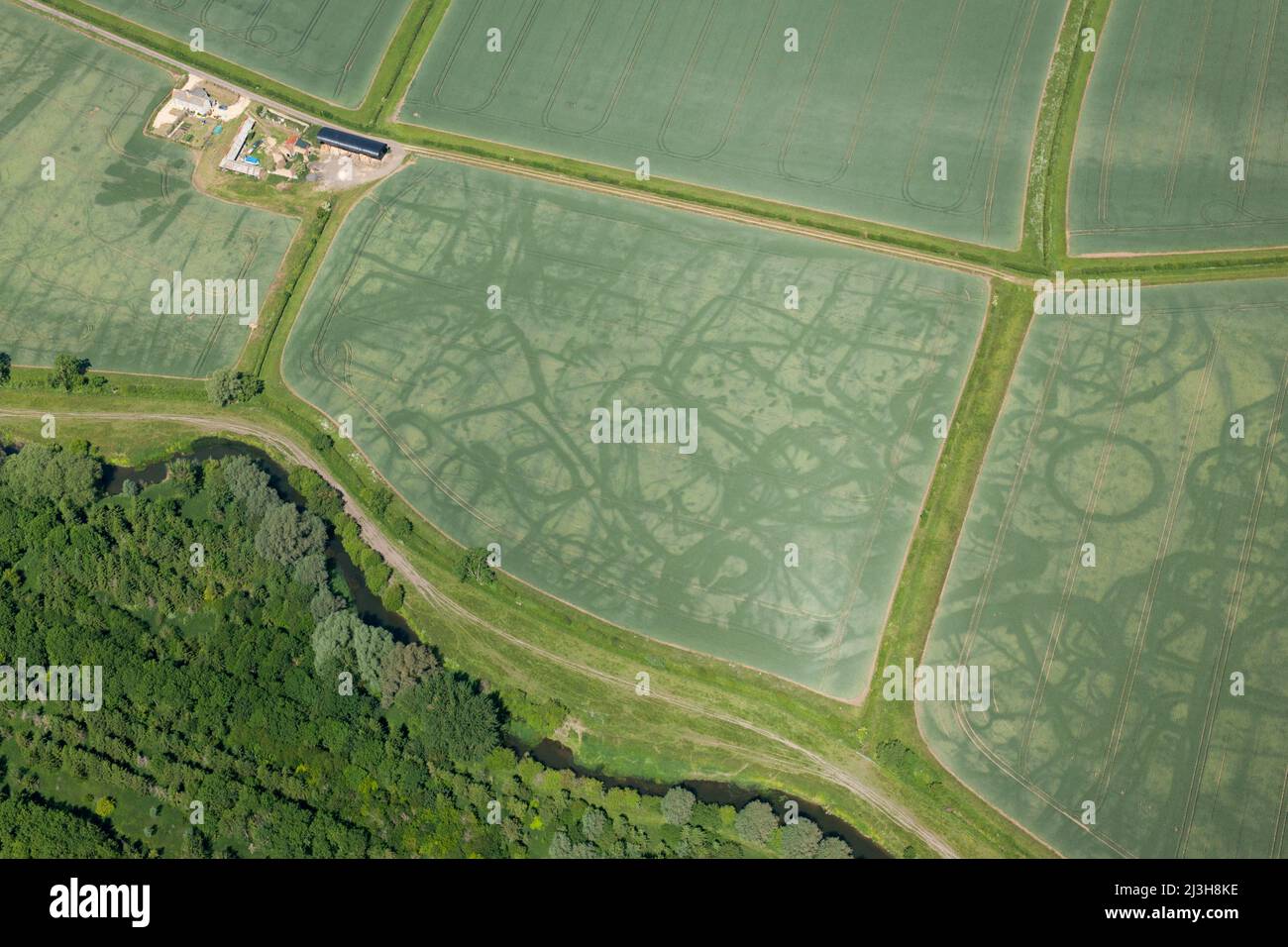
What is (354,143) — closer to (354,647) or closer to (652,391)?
(652,391)

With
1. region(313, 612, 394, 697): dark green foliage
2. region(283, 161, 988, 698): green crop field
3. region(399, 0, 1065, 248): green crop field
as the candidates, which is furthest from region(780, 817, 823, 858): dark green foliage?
region(399, 0, 1065, 248): green crop field

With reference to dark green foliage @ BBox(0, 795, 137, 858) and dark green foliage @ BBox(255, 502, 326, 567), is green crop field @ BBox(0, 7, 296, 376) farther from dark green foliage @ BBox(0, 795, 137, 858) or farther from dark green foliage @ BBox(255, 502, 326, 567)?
dark green foliage @ BBox(0, 795, 137, 858)

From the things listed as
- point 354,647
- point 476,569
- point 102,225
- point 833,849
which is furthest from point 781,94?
point 833,849

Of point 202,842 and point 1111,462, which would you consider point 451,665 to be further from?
point 1111,462

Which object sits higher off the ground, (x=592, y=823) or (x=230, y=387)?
(x=230, y=387)

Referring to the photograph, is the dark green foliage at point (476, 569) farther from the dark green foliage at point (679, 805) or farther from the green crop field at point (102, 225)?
the green crop field at point (102, 225)

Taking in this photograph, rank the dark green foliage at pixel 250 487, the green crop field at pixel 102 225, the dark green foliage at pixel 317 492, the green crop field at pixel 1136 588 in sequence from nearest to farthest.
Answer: the green crop field at pixel 1136 588, the dark green foliage at pixel 250 487, the dark green foliage at pixel 317 492, the green crop field at pixel 102 225

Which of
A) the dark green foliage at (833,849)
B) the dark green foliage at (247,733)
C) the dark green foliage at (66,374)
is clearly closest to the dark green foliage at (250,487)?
the dark green foliage at (247,733)
